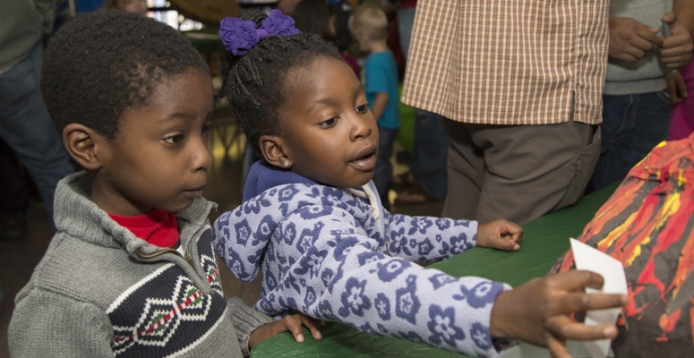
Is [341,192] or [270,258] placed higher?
[341,192]

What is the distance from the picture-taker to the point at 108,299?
3.38 ft

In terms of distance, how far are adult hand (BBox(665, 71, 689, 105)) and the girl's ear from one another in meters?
1.49

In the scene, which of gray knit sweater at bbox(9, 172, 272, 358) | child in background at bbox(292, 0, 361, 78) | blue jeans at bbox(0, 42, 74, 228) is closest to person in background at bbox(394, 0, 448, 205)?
child in background at bbox(292, 0, 361, 78)

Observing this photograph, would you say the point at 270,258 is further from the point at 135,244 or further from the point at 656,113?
the point at 656,113

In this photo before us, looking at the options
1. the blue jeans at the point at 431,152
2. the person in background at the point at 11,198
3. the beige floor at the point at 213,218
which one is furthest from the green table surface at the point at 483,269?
the person in background at the point at 11,198

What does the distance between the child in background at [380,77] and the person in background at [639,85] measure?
1935 millimetres

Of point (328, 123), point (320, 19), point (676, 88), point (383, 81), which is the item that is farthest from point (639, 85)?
point (320, 19)

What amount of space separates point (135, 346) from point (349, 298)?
37cm

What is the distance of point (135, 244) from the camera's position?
3.49ft

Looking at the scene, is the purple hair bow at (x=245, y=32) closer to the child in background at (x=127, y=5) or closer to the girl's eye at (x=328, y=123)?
the girl's eye at (x=328, y=123)

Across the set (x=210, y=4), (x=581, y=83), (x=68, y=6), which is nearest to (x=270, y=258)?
(x=581, y=83)

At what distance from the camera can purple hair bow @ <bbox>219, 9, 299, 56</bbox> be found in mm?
1365

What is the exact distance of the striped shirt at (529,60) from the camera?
158 cm

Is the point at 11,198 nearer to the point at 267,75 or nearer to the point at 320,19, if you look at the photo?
the point at 320,19
